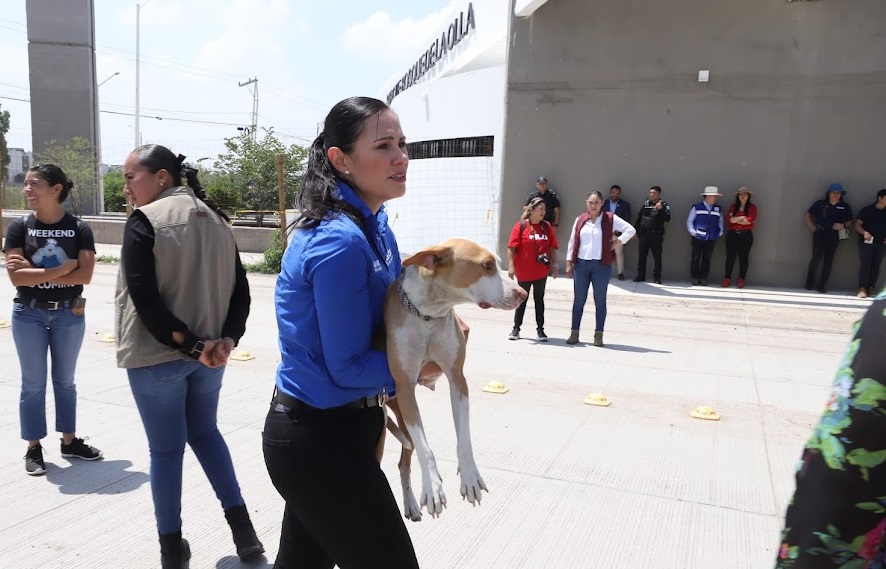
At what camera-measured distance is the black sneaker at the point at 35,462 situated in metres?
4.18

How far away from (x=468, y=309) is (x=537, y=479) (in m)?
6.68

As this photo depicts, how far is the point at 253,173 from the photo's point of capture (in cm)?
2838

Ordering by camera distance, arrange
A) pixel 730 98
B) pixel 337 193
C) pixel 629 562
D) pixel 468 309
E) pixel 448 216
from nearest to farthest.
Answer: pixel 337 193
pixel 629 562
pixel 468 309
pixel 730 98
pixel 448 216

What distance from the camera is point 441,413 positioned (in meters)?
5.45

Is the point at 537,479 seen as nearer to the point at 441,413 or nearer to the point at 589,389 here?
the point at 441,413

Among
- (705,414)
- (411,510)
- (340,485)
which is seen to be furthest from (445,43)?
(340,485)

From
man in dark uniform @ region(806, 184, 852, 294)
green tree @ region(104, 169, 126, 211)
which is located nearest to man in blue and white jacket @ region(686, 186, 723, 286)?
man in dark uniform @ region(806, 184, 852, 294)

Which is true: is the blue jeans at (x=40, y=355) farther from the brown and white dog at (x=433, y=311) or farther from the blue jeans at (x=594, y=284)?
the blue jeans at (x=594, y=284)

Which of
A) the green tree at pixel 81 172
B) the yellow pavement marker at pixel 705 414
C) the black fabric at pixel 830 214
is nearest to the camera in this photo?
the yellow pavement marker at pixel 705 414

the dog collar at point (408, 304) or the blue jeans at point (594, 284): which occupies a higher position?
the dog collar at point (408, 304)

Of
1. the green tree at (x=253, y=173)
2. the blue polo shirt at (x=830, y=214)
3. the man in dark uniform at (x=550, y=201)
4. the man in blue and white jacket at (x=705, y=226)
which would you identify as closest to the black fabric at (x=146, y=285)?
the man in dark uniform at (x=550, y=201)

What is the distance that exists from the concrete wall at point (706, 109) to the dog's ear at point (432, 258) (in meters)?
13.0

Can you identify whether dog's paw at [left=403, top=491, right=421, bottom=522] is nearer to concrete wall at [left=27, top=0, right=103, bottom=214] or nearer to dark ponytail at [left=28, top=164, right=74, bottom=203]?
dark ponytail at [left=28, top=164, right=74, bottom=203]

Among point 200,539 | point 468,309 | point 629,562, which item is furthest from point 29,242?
point 468,309
